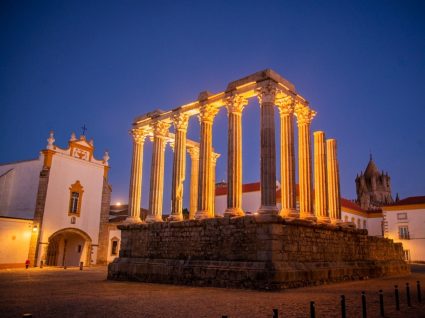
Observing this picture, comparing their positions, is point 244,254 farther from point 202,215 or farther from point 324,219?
point 324,219

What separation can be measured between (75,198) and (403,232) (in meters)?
38.5

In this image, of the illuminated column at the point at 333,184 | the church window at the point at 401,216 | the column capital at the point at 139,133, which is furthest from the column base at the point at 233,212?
the church window at the point at 401,216

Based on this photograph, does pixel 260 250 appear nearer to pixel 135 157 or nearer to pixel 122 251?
pixel 122 251

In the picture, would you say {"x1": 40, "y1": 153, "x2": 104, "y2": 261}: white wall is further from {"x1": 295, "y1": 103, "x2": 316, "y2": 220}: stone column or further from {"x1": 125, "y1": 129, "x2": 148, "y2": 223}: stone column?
{"x1": 295, "y1": 103, "x2": 316, "y2": 220}: stone column

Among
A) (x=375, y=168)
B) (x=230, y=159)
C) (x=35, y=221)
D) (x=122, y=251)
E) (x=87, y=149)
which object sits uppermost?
(x=375, y=168)

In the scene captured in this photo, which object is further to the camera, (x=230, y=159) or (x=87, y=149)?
(x=87, y=149)

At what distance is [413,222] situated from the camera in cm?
4662

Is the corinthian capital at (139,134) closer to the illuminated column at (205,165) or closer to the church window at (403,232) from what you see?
the illuminated column at (205,165)

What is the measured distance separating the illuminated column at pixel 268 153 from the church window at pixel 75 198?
22.9 meters

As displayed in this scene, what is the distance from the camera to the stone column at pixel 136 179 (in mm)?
22719

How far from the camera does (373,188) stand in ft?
277

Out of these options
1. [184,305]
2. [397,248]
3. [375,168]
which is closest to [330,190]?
[397,248]

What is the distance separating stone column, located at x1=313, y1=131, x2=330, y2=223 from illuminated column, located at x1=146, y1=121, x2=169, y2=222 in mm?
8640

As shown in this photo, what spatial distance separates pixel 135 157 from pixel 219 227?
8.98 m
